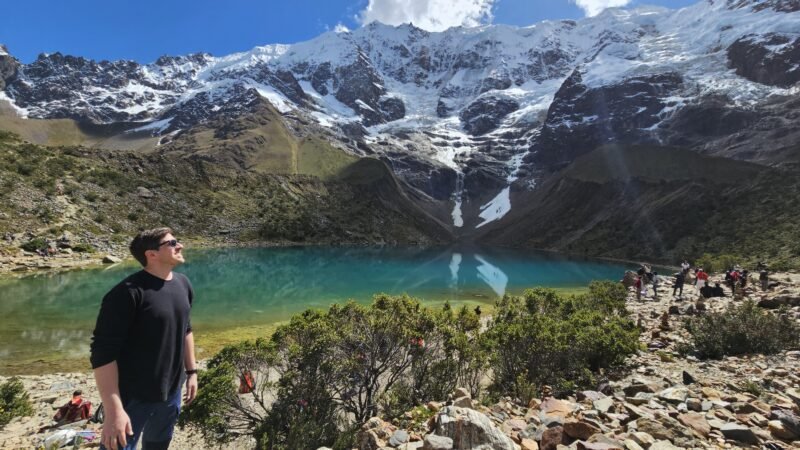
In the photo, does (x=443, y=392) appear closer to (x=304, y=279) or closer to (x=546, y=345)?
(x=546, y=345)

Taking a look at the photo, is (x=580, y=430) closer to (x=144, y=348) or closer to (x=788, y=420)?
(x=788, y=420)

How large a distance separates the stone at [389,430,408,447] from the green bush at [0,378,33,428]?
37.7ft

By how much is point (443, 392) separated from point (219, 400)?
5407 millimetres

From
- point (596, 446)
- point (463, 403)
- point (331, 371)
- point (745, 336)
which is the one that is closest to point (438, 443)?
point (596, 446)

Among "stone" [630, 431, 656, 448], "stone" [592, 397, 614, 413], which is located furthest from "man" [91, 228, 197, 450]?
"stone" [592, 397, 614, 413]

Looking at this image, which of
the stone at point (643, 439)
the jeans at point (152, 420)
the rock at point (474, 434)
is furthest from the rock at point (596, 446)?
the jeans at point (152, 420)

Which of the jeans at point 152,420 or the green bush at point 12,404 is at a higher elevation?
the jeans at point 152,420

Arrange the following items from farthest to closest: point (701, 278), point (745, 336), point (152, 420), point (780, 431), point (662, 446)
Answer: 1. point (701, 278)
2. point (745, 336)
3. point (780, 431)
4. point (662, 446)
5. point (152, 420)

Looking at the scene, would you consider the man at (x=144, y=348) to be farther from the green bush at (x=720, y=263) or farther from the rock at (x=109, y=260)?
the green bush at (x=720, y=263)

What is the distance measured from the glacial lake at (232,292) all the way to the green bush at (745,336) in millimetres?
20916

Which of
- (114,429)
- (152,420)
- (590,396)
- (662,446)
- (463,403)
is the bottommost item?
(590,396)

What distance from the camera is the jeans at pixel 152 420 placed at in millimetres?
4617

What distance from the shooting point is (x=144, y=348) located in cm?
450

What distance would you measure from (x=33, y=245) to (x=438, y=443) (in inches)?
2540
